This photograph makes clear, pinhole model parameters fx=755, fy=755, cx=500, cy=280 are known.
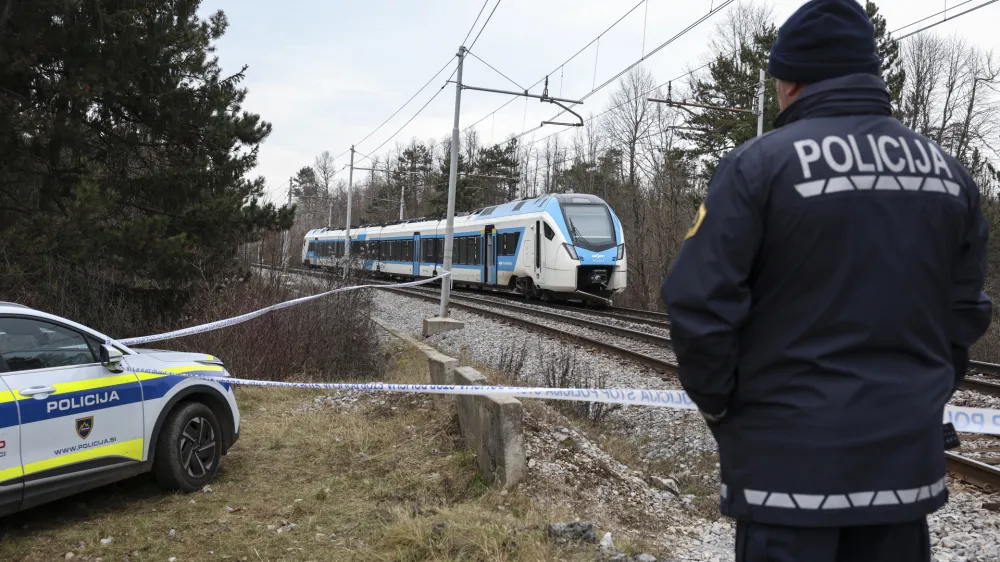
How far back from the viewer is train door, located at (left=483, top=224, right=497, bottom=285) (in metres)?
25.6

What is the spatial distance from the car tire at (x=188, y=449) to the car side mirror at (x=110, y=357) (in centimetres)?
62

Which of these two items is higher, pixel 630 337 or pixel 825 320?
pixel 825 320

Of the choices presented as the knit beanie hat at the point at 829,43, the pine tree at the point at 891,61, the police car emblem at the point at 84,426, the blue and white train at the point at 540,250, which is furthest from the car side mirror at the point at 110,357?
the pine tree at the point at 891,61

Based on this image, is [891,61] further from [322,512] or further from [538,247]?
[322,512]

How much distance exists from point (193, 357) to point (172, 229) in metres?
6.56

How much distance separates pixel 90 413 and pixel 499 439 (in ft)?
8.74

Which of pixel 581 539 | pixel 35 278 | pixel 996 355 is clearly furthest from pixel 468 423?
pixel 996 355

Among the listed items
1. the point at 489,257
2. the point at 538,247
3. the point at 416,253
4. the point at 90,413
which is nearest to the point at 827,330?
the point at 90,413

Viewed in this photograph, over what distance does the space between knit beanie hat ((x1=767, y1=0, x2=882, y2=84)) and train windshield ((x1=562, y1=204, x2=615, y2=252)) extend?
61.1ft

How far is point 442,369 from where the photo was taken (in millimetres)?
7723

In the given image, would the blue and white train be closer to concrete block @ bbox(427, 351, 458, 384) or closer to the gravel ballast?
the gravel ballast

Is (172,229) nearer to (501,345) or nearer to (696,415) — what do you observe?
(501,345)

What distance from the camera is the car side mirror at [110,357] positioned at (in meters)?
5.02

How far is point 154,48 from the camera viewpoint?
35.8ft
